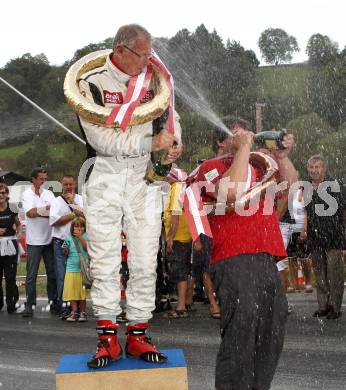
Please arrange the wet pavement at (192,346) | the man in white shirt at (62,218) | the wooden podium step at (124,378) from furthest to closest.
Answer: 1. the man in white shirt at (62,218)
2. the wet pavement at (192,346)
3. the wooden podium step at (124,378)

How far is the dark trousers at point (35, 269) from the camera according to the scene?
1123 cm

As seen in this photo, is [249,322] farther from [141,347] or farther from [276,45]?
[276,45]

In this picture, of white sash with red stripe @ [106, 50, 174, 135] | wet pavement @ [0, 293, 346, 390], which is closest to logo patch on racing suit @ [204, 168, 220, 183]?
white sash with red stripe @ [106, 50, 174, 135]

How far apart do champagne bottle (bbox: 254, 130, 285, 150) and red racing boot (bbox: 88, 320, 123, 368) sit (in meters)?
1.59

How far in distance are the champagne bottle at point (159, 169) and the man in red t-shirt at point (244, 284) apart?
0.98 ft

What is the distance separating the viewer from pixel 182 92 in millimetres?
5449

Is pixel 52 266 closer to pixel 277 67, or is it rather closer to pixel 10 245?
pixel 10 245

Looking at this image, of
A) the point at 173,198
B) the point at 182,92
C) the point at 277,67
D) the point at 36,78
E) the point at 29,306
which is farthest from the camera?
the point at 277,67

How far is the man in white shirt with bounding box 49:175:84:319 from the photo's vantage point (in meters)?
10.9

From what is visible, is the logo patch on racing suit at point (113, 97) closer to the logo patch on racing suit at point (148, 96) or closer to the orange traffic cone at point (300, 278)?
the logo patch on racing suit at point (148, 96)

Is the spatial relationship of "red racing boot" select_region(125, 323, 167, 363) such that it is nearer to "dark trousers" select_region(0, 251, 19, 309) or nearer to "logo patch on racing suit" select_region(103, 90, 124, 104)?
"logo patch on racing suit" select_region(103, 90, 124, 104)

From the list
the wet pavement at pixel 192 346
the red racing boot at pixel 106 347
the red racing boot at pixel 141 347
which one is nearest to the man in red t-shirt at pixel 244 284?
the red racing boot at pixel 141 347

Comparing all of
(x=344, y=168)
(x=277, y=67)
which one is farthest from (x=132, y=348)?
(x=277, y=67)

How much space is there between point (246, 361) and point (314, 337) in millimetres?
3828
